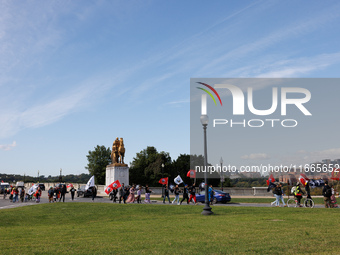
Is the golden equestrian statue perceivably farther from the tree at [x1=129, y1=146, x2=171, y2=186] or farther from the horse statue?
the tree at [x1=129, y1=146, x2=171, y2=186]

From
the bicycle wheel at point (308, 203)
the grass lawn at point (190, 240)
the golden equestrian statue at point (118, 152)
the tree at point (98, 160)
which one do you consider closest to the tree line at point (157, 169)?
the tree at point (98, 160)

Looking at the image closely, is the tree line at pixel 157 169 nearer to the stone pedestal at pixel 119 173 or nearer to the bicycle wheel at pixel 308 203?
the stone pedestal at pixel 119 173

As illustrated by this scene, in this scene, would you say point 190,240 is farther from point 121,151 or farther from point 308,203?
point 121,151

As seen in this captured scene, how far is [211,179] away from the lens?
8344cm

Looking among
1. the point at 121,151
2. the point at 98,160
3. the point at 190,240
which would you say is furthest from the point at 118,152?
the point at 98,160

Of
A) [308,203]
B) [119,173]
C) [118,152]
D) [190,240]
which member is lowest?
[190,240]

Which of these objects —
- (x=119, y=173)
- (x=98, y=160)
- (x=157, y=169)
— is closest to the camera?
(x=119, y=173)

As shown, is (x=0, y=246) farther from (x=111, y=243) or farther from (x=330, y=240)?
(x=330, y=240)

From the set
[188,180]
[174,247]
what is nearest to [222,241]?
[174,247]

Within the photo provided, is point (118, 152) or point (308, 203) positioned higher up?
point (118, 152)

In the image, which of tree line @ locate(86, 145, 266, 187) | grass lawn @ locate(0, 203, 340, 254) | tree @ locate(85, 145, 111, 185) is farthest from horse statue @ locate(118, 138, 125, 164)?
tree @ locate(85, 145, 111, 185)

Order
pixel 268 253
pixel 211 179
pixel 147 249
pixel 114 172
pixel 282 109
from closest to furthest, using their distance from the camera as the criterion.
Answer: pixel 268 253 < pixel 147 249 < pixel 282 109 < pixel 114 172 < pixel 211 179

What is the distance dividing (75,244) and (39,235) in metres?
2.96

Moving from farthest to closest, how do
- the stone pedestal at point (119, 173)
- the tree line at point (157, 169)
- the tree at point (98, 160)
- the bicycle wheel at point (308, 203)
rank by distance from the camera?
the tree at point (98, 160), the tree line at point (157, 169), the stone pedestal at point (119, 173), the bicycle wheel at point (308, 203)
